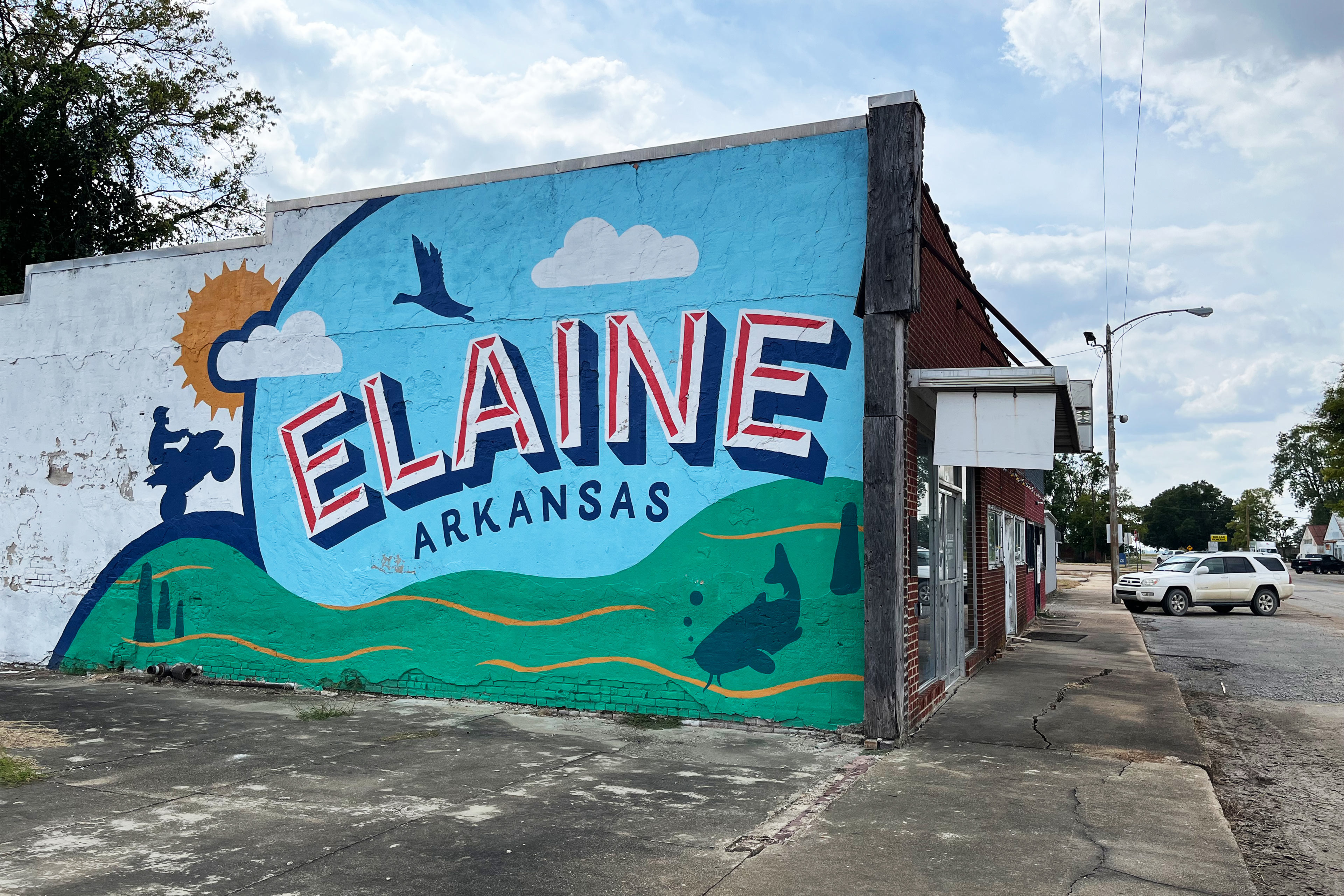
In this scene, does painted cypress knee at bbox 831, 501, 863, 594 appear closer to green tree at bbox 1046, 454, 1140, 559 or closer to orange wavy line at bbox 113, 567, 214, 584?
orange wavy line at bbox 113, 567, 214, 584

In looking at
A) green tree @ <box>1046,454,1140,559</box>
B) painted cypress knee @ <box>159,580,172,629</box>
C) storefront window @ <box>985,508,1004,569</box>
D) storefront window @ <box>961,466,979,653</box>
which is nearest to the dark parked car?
green tree @ <box>1046,454,1140,559</box>

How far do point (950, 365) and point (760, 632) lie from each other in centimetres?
442

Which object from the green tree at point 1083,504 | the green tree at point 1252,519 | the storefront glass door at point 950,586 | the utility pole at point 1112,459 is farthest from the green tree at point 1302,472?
the storefront glass door at point 950,586

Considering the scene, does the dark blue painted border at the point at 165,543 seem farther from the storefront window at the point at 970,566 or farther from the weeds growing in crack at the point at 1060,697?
the storefront window at the point at 970,566

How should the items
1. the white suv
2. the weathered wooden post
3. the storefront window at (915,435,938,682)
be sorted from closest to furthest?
the weathered wooden post
the storefront window at (915,435,938,682)
the white suv

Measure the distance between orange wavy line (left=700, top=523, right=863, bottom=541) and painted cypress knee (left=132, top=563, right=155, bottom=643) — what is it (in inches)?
271

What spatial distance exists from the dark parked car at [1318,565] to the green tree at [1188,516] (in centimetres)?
5907

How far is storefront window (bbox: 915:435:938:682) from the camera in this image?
364 inches

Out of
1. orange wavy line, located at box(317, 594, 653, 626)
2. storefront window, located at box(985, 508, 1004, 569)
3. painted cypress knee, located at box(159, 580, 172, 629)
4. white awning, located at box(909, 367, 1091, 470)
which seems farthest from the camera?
storefront window, located at box(985, 508, 1004, 569)

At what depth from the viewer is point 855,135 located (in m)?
8.63

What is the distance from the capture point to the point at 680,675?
28.9 feet

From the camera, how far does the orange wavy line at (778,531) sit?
331 inches

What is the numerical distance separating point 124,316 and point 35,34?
40.4ft

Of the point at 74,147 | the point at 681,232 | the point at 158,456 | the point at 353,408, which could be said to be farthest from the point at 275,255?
the point at 74,147
